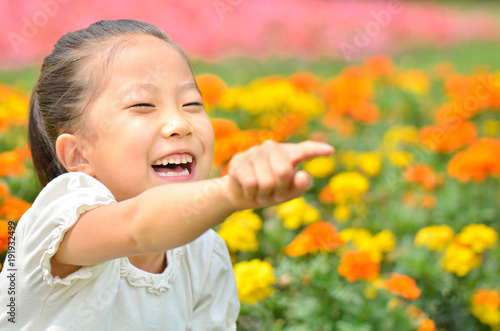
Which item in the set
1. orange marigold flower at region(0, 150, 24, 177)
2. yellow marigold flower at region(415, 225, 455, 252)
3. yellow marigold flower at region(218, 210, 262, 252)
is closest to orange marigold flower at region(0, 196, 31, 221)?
orange marigold flower at region(0, 150, 24, 177)

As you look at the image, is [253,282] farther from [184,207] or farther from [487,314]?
[184,207]

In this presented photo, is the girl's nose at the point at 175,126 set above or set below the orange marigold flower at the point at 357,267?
above

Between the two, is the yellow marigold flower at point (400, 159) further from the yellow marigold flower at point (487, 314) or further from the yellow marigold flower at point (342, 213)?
the yellow marigold flower at point (487, 314)

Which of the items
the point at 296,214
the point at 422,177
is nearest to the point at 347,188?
the point at 296,214

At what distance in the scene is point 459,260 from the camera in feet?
7.69

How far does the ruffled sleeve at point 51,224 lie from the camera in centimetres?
126

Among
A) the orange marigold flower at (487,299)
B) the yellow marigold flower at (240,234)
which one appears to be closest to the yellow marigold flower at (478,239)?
the orange marigold flower at (487,299)

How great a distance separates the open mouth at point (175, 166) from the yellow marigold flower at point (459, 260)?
1253mm

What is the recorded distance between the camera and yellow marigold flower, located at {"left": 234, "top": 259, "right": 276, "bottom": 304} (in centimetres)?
209

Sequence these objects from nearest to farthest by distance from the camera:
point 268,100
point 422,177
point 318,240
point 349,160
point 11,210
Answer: point 11,210
point 318,240
point 422,177
point 349,160
point 268,100

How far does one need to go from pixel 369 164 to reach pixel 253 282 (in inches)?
50.4

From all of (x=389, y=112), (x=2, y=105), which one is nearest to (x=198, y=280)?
(x=2, y=105)

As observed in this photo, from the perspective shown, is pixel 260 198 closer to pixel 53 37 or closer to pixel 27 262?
pixel 27 262

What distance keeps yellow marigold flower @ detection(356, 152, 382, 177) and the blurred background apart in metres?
0.01
